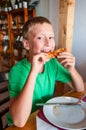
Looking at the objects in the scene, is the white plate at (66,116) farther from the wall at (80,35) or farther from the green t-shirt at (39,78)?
the wall at (80,35)

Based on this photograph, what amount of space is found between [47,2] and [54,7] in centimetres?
18

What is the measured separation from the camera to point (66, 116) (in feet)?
2.50

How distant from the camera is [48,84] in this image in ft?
3.52

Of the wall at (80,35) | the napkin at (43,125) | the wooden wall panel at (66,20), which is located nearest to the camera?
the napkin at (43,125)

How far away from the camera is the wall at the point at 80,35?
199 centimetres

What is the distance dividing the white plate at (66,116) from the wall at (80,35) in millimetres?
1324

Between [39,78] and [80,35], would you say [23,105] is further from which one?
[80,35]

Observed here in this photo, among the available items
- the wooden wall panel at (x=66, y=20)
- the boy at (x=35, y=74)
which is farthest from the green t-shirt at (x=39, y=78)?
the wooden wall panel at (x=66, y=20)

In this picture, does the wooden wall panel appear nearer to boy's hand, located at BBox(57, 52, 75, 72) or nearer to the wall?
the wall

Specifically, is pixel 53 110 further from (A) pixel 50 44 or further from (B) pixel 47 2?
(B) pixel 47 2

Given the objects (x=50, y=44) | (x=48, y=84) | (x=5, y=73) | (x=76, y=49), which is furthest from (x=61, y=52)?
(x=76, y=49)

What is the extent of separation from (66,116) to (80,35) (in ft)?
4.96

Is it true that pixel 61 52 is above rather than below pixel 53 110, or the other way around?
above

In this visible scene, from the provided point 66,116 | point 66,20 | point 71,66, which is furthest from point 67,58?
point 66,20
